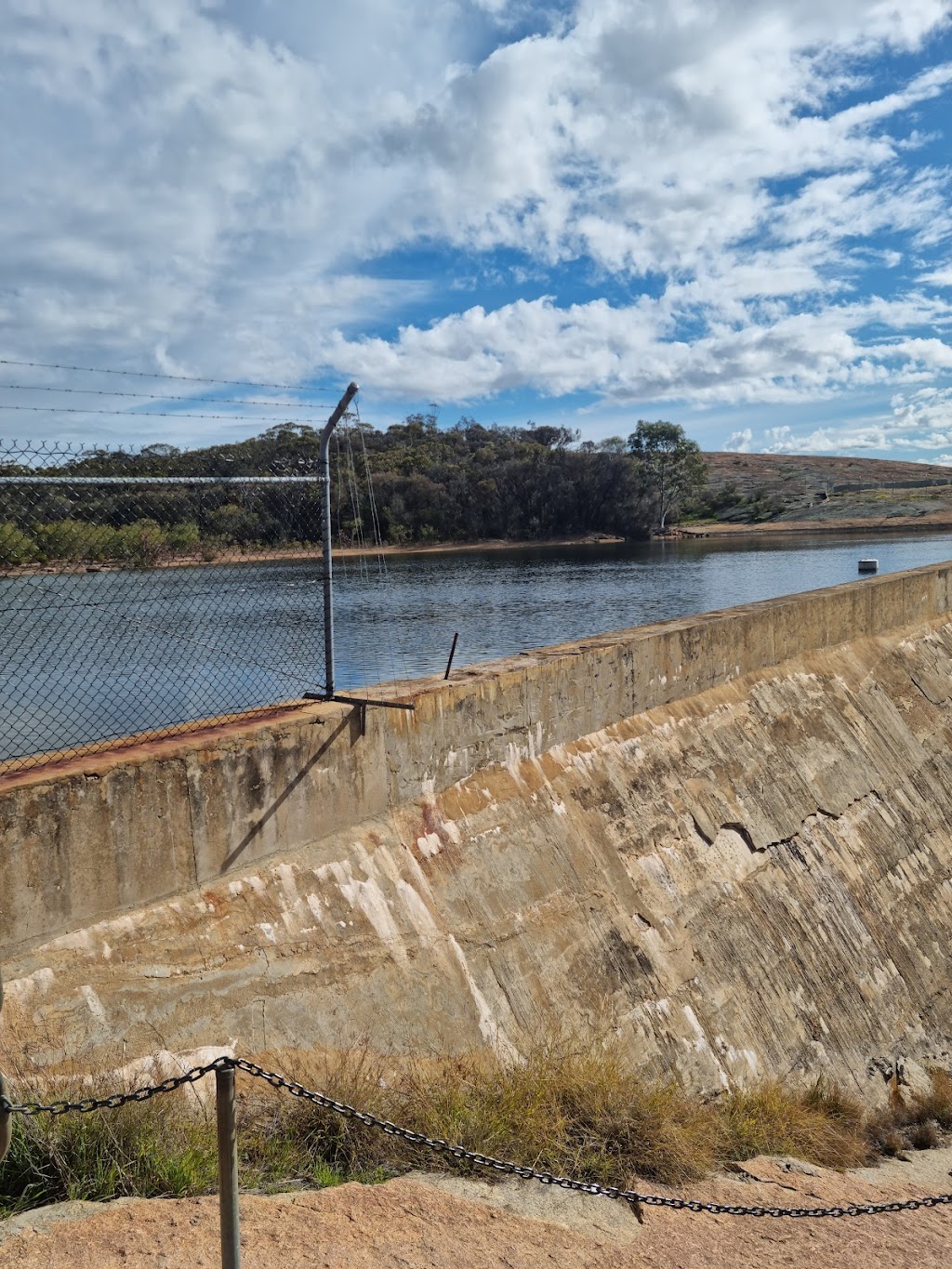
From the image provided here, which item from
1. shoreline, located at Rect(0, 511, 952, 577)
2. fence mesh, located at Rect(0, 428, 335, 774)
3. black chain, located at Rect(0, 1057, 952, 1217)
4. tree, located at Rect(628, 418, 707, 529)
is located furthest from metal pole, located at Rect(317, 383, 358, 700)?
tree, located at Rect(628, 418, 707, 529)

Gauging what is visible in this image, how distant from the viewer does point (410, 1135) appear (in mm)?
3426

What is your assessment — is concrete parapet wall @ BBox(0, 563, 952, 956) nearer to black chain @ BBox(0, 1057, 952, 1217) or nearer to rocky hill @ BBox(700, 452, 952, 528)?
black chain @ BBox(0, 1057, 952, 1217)

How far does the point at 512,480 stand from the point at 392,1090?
68.7 meters

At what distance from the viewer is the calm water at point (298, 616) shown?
20.9 ft

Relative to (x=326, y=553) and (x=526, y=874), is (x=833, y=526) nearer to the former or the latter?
(x=526, y=874)

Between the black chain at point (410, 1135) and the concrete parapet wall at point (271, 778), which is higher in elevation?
the concrete parapet wall at point (271, 778)

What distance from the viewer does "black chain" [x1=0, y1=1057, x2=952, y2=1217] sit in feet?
9.81

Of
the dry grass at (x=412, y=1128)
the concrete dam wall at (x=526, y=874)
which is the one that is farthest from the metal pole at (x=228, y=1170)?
the concrete dam wall at (x=526, y=874)

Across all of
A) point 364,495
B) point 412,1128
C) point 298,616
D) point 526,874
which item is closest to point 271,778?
point 412,1128

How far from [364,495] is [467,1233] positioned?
26.2 meters

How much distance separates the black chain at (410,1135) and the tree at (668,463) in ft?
257

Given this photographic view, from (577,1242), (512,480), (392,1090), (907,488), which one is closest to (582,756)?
(392,1090)

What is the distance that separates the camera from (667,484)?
82.3m

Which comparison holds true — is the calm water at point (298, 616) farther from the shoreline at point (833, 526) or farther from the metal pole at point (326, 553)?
the shoreline at point (833, 526)
